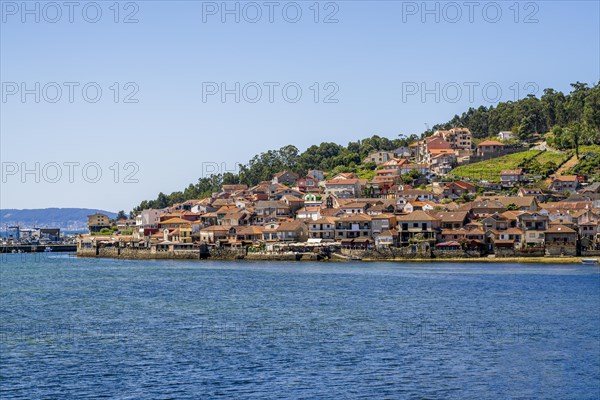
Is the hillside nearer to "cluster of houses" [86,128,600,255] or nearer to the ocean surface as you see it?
"cluster of houses" [86,128,600,255]

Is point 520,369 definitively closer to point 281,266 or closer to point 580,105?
point 281,266

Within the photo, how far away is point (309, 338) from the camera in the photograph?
32.1 meters

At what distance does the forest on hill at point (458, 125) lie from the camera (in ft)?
402

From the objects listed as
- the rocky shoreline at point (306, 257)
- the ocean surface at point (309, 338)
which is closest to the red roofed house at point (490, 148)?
the rocky shoreline at point (306, 257)

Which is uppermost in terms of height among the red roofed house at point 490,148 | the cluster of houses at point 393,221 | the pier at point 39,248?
the red roofed house at point 490,148

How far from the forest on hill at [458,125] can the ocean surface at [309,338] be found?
6774 cm

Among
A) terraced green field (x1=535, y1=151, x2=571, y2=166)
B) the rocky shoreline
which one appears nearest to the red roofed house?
terraced green field (x1=535, y1=151, x2=571, y2=166)

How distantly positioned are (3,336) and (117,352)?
7.04 metres

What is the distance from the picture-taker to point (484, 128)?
138 meters

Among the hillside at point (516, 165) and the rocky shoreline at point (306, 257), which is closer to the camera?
the rocky shoreline at point (306, 257)

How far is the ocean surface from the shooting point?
24.8m

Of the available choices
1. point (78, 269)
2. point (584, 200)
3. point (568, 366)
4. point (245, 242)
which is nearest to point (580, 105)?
point (584, 200)

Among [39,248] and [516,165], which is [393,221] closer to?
[516,165]

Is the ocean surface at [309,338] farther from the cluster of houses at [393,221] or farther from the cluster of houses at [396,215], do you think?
the cluster of houses at [396,215]
